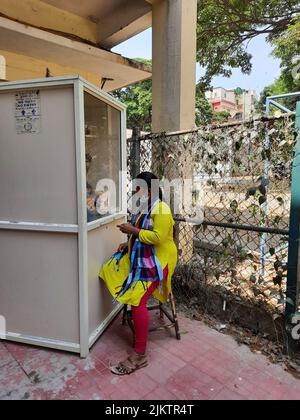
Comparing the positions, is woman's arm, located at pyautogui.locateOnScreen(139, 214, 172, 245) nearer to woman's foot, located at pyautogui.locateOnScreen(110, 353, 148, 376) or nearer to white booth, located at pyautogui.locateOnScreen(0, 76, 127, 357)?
white booth, located at pyautogui.locateOnScreen(0, 76, 127, 357)

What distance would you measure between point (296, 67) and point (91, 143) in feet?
5.65

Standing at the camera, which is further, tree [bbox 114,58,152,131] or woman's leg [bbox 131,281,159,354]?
tree [bbox 114,58,152,131]

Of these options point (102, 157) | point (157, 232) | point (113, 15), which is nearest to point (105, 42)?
point (113, 15)

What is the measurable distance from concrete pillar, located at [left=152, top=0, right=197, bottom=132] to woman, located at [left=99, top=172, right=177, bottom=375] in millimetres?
1913

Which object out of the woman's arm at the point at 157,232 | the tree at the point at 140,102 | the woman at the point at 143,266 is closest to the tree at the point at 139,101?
the tree at the point at 140,102

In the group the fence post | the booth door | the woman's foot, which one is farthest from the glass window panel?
the fence post

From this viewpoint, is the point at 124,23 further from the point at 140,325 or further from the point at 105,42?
the point at 140,325

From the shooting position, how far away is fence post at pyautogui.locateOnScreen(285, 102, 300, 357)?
2.23 metres

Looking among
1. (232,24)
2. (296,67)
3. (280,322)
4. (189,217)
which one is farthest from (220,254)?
(232,24)

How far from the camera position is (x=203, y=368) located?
225 centimetres

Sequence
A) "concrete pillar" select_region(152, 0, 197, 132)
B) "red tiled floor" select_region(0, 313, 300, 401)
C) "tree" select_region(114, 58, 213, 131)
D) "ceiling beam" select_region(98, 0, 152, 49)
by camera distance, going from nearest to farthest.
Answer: "red tiled floor" select_region(0, 313, 300, 401), "concrete pillar" select_region(152, 0, 197, 132), "ceiling beam" select_region(98, 0, 152, 49), "tree" select_region(114, 58, 213, 131)

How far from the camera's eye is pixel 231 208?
2.81 metres

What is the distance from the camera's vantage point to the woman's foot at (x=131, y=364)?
2.18 metres

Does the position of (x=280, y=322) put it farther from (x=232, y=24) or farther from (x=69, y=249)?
(x=232, y=24)
